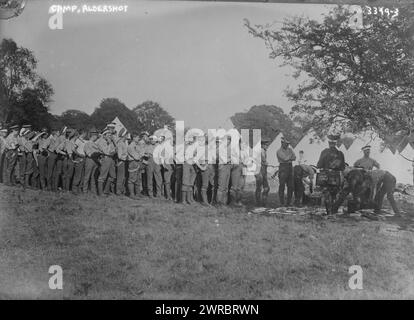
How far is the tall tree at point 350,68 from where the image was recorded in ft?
13.2

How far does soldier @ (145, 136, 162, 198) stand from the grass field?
0.67 feet

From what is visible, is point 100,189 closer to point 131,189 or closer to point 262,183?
point 131,189

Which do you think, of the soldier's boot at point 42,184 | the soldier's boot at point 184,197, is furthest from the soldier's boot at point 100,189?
the soldier's boot at point 184,197

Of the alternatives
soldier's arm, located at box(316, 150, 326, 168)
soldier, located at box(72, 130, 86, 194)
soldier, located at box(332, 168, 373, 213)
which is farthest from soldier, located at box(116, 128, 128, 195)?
soldier, located at box(332, 168, 373, 213)

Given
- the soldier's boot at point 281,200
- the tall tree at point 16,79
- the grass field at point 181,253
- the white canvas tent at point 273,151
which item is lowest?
the grass field at point 181,253

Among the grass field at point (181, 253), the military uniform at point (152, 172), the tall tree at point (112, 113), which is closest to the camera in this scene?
the grass field at point (181, 253)

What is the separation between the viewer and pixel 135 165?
4.24m

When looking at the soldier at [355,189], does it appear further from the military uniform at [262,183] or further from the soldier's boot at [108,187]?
the soldier's boot at [108,187]

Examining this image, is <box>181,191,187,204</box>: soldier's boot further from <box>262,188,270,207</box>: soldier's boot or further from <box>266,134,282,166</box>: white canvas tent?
<box>266,134,282,166</box>: white canvas tent

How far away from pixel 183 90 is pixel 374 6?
170 centimetres

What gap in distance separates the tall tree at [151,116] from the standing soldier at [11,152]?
1.00 meters

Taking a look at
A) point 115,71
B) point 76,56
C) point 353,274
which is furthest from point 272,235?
point 76,56

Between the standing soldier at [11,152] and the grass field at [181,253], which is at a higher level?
the standing soldier at [11,152]

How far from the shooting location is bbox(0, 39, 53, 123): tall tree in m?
3.86
